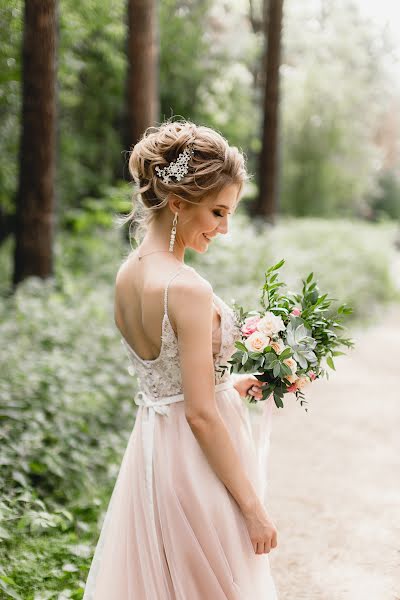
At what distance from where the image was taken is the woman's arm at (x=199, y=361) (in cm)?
206

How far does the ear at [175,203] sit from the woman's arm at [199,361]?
30cm

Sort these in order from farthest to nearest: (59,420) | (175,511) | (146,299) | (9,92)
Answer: (9,92) → (59,420) → (175,511) → (146,299)

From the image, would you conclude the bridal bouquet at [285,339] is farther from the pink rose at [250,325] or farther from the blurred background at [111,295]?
the blurred background at [111,295]

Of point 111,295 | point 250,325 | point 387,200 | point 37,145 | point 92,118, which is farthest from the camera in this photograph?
point 387,200

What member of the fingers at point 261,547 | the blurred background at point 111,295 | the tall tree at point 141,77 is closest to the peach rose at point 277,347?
→ the fingers at point 261,547

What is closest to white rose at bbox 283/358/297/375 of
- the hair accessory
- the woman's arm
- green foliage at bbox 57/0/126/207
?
the woman's arm

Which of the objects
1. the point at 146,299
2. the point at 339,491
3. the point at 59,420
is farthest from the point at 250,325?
the point at 339,491

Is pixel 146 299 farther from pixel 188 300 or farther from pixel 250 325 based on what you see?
pixel 250 325

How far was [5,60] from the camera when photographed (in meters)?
9.59

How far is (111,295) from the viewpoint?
27.7 ft

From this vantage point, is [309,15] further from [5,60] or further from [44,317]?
[44,317]

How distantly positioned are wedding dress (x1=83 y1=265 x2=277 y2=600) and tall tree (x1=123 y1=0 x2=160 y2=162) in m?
7.52

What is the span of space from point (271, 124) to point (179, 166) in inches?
533

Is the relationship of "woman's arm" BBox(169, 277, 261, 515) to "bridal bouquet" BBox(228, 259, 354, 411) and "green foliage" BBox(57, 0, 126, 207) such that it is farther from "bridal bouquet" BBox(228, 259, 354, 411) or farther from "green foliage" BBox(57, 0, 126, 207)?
"green foliage" BBox(57, 0, 126, 207)
